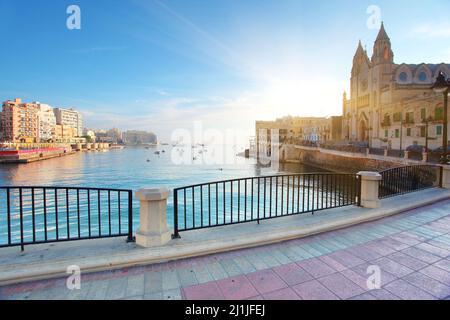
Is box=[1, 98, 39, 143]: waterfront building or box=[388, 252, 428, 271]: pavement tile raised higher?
box=[1, 98, 39, 143]: waterfront building

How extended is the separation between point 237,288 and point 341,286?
1.34 meters

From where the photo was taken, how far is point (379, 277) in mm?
3055

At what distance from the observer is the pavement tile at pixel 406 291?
267 cm

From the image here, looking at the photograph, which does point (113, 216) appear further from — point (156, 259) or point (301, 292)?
point (301, 292)

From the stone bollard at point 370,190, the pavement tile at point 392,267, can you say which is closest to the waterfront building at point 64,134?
the stone bollard at point 370,190

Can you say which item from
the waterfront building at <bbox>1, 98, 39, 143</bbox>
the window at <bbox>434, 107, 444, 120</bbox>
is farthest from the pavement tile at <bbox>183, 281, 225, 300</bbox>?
the waterfront building at <bbox>1, 98, 39, 143</bbox>

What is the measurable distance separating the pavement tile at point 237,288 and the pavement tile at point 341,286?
0.97 meters

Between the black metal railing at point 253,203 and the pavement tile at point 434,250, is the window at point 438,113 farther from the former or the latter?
the pavement tile at point 434,250

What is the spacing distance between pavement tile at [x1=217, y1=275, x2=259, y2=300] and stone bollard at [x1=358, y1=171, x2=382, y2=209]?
15.1ft

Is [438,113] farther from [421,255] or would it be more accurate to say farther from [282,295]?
[282,295]

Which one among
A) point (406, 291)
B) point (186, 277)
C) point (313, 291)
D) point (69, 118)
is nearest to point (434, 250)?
point (406, 291)

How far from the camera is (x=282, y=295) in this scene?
8.86 feet

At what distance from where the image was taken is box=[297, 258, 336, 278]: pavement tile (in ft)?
10.4

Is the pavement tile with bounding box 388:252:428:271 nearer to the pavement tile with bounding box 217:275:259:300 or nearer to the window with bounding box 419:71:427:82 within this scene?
the pavement tile with bounding box 217:275:259:300
